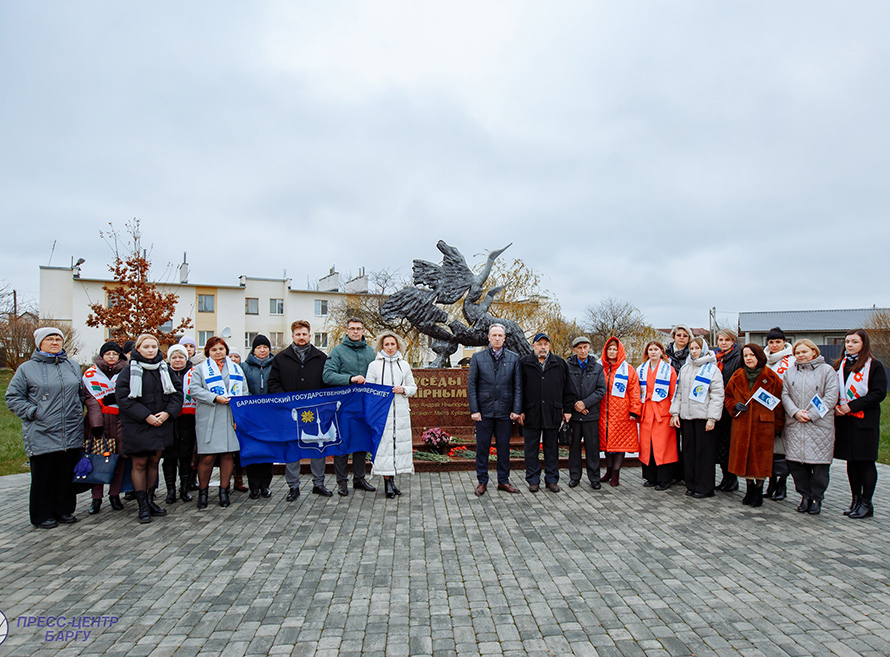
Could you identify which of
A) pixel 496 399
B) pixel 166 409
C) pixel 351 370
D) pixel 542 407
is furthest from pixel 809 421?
pixel 166 409

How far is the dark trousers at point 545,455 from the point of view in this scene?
6180 mm

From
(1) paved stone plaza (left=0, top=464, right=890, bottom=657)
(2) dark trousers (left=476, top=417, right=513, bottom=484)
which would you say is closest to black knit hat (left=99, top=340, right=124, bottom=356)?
(1) paved stone plaza (left=0, top=464, right=890, bottom=657)

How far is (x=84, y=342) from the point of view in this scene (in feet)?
109

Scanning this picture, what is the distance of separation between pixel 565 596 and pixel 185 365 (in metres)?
4.54

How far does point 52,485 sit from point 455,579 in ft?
13.5

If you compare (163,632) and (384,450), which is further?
(384,450)

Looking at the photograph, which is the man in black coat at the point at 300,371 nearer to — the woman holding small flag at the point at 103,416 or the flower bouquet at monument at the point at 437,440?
the woman holding small flag at the point at 103,416

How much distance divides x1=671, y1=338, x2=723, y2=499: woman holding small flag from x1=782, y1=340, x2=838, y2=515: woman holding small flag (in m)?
0.68

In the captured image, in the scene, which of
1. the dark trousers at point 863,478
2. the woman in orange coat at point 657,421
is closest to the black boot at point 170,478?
the woman in orange coat at point 657,421

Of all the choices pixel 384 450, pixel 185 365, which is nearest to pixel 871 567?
pixel 384 450

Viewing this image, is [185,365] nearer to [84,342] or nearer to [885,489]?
[885,489]

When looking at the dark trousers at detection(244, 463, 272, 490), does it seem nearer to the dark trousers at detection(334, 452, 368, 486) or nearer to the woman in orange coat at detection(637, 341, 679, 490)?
the dark trousers at detection(334, 452, 368, 486)

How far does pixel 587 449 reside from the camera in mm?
6387

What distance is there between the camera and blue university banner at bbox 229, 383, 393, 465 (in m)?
5.81
